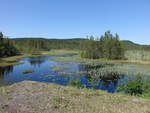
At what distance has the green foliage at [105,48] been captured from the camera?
177ft

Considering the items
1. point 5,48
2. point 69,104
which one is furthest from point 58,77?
point 5,48

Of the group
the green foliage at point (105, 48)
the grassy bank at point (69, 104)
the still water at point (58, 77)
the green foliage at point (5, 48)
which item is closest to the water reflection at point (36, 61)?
the still water at point (58, 77)

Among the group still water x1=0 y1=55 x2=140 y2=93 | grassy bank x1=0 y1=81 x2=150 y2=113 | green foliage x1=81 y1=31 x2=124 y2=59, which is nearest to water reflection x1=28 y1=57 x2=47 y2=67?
still water x1=0 y1=55 x2=140 y2=93

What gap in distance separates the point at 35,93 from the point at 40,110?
303 centimetres

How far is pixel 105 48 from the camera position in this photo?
54938mm

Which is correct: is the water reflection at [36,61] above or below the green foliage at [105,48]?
below

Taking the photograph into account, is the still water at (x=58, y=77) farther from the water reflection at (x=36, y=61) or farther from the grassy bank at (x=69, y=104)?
the water reflection at (x=36, y=61)

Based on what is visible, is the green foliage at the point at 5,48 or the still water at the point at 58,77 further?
the green foliage at the point at 5,48

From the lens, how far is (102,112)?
6.74m

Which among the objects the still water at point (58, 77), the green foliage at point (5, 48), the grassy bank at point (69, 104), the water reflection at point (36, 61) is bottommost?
the still water at point (58, 77)

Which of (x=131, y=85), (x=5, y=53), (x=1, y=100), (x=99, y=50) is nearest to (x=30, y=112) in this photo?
(x=1, y=100)

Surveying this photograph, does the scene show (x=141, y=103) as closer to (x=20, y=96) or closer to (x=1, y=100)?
(x=20, y=96)

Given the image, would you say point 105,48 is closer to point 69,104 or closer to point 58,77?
point 58,77

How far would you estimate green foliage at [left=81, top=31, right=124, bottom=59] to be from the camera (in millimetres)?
53812
